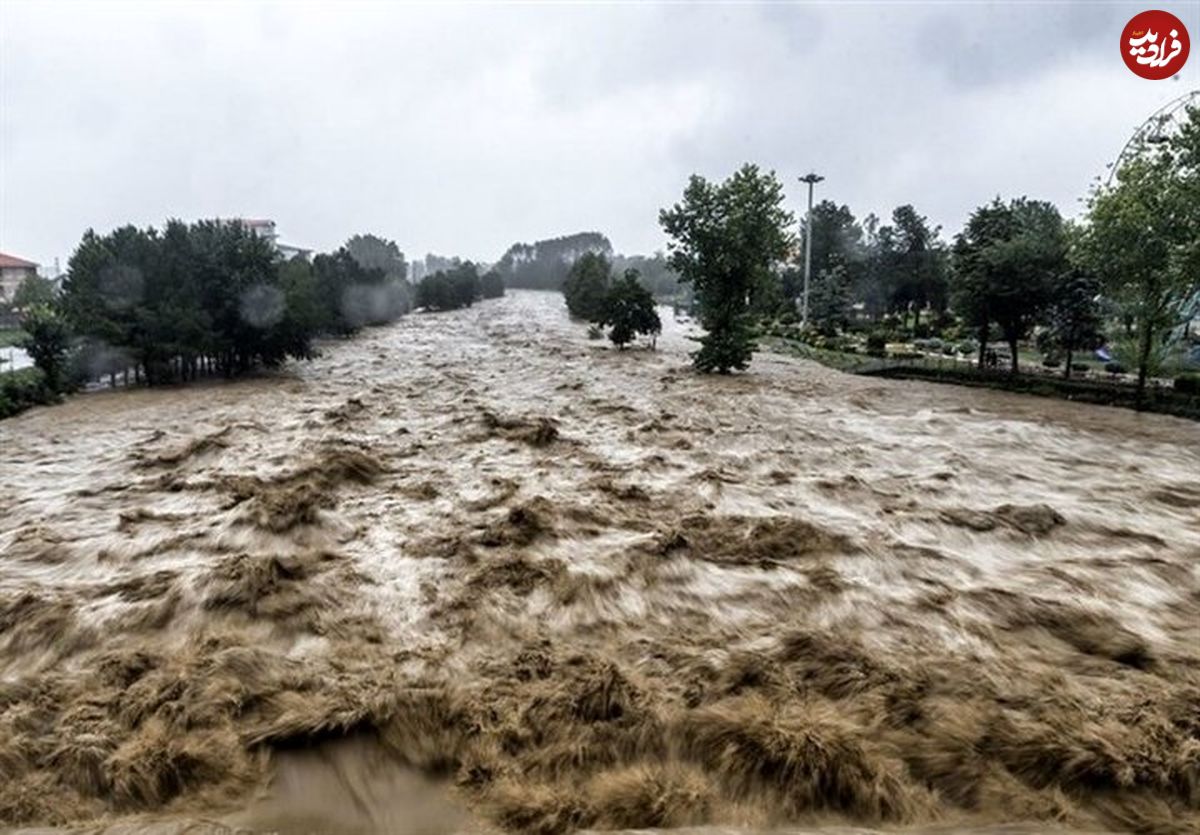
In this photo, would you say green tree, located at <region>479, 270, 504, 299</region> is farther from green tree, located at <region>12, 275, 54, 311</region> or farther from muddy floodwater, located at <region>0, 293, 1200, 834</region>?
muddy floodwater, located at <region>0, 293, 1200, 834</region>

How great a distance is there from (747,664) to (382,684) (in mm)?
3594

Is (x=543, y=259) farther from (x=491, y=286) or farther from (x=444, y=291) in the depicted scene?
(x=444, y=291)

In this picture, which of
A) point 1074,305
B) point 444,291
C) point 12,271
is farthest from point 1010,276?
point 12,271

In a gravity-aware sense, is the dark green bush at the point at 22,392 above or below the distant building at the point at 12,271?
below

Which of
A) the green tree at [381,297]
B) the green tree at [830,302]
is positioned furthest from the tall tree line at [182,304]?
the green tree at [830,302]

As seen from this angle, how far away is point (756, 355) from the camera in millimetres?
46562

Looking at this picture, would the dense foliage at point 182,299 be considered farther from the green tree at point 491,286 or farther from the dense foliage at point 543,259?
the dense foliage at point 543,259

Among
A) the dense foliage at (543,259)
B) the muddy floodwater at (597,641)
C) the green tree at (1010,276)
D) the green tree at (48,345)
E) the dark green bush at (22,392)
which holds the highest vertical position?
the dense foliage at (543,259)

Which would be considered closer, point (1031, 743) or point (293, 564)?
point (1031, 743)

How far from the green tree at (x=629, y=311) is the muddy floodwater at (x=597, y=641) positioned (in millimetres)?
31769

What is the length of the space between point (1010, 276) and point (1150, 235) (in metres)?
7.44

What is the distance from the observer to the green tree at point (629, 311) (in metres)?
48.4

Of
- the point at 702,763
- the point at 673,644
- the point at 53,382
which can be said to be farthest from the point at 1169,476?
the point at 53,382

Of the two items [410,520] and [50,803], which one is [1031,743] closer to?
[50,803]
